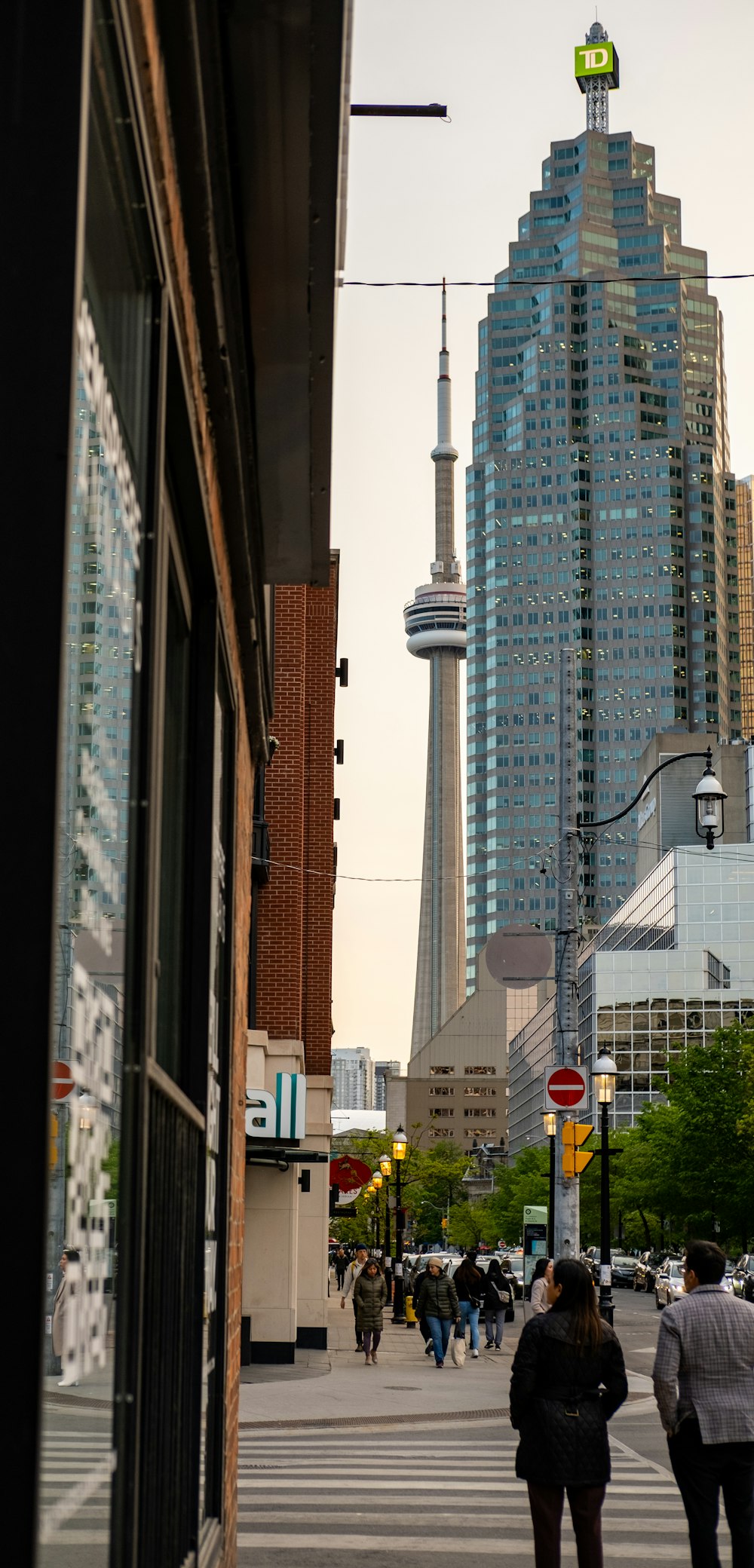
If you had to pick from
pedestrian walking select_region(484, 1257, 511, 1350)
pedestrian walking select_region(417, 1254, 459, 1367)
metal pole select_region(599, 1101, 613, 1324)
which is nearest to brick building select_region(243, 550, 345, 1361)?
pedestrian walking select_region(417, 1254, 459, 1367)

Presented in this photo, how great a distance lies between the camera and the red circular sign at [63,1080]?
2209 mm

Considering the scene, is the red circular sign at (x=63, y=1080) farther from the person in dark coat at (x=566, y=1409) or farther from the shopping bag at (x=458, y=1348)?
the shopping bag at (x=458, y=1348)

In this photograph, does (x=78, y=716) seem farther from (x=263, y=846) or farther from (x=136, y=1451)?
(x=263, y=846)

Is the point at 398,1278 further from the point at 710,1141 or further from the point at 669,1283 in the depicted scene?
the point at 710,1141

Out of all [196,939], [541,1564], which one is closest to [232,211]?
[196,939]

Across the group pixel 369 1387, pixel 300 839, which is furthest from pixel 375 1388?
pixel 300 839

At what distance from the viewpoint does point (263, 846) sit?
26172 mm

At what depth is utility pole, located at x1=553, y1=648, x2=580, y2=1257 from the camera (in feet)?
69.2

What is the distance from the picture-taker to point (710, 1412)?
7820 millimetres

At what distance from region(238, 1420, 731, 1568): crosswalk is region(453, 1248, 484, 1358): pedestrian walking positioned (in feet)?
40.0

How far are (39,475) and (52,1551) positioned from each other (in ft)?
4.43

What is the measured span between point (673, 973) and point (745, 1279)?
68051mm

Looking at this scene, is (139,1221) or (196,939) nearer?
(139,1221)

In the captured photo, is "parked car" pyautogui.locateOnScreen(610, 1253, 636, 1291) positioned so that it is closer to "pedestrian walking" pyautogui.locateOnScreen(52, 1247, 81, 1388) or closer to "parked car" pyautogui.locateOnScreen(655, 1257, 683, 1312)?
"parked car" pyautogui.locateOnScreen(655, 1257, 683, 1312)
